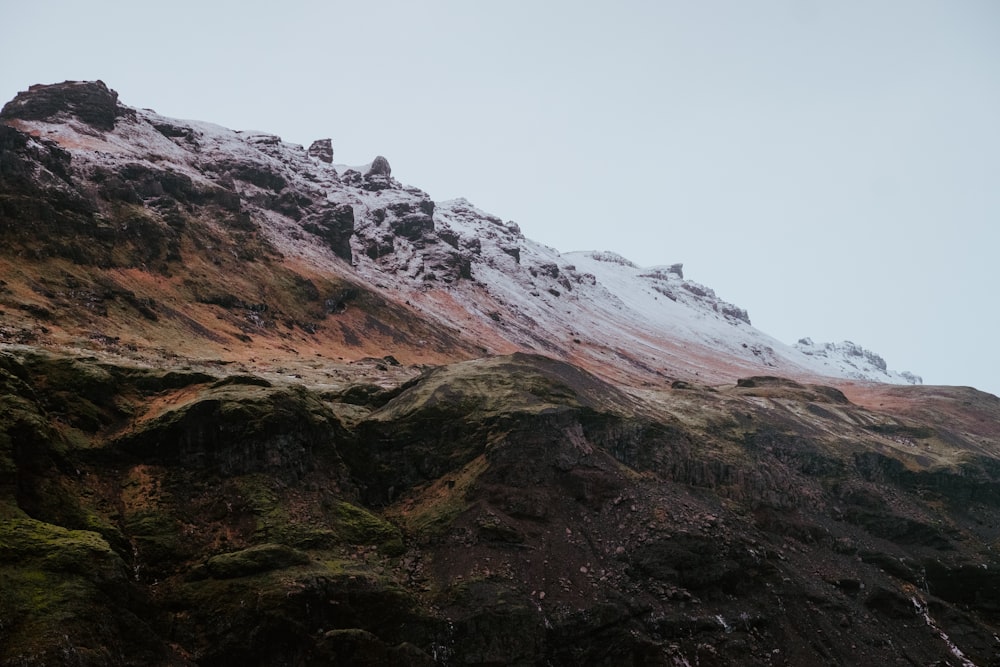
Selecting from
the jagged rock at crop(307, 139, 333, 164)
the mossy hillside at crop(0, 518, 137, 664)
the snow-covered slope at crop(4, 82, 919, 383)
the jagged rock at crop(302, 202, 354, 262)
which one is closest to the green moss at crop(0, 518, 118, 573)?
the mossy hillside at crop(0, 518, 137, 664)

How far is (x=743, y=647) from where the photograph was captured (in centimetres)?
2391

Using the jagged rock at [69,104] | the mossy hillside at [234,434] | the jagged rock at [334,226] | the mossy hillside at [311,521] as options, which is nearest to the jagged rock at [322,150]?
the jagged rock at [334,226]

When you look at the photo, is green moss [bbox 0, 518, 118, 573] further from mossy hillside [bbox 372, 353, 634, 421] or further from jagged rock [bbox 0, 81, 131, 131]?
→ jagged rock [bbox 0, 81, 131, 131]

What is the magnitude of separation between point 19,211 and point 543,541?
2001 inches

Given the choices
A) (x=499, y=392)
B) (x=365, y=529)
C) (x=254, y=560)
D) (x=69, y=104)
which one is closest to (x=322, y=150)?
(x=69, y=104)

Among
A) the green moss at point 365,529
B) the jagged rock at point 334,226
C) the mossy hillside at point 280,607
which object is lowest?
the mossy hillside at point 280,607

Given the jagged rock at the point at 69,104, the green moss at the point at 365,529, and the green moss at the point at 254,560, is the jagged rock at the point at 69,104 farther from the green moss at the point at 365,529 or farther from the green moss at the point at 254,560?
the green moss at the point at 254,560

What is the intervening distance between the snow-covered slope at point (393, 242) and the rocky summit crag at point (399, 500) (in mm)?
21098

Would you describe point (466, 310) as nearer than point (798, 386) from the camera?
No

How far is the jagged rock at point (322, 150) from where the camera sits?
5743 inches

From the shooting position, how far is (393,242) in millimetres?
124625

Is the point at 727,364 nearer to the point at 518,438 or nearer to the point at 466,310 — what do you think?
the point at 466,310

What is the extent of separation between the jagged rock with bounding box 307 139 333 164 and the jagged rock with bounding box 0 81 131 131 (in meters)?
56.1

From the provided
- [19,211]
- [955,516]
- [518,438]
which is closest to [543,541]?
[518,438]
